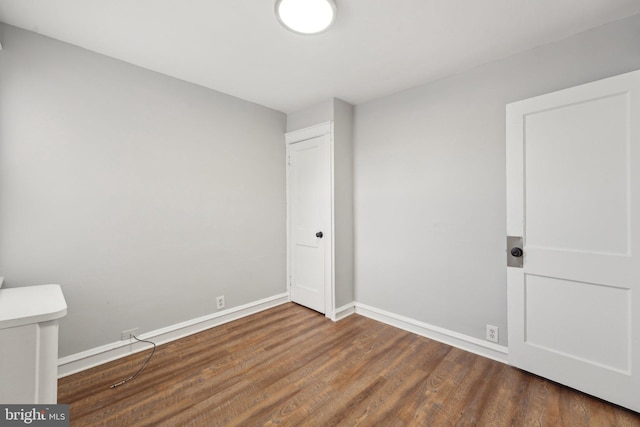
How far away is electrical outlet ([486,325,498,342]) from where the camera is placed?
2.19 metres

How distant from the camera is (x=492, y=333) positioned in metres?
2.21

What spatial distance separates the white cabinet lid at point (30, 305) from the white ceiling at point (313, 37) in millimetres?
1753

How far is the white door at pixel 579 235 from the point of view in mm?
1612

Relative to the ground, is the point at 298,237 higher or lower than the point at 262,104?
lower

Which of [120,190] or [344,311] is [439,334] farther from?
[120,190]

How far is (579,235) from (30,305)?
3.27 m

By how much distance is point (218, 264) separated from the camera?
2.85 metres

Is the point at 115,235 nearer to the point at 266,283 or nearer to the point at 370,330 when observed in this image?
the point at 266,283

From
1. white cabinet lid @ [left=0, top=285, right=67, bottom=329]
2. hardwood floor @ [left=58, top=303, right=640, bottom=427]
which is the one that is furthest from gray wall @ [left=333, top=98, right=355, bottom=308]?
white cabinet lid @ [left=0, top=285, right=67, bottom=329]

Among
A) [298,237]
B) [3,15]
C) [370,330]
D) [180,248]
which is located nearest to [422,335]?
[370,330]

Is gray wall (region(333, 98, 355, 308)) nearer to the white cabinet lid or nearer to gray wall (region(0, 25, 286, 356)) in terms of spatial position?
gray wall (region(0, 25, 286, 356))

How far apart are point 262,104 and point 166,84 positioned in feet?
3.40

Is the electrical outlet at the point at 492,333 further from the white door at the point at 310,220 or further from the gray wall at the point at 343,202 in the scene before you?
the white door at the point at 310,220

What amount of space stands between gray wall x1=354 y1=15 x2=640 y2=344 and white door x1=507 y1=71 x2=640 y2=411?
0.20 m
